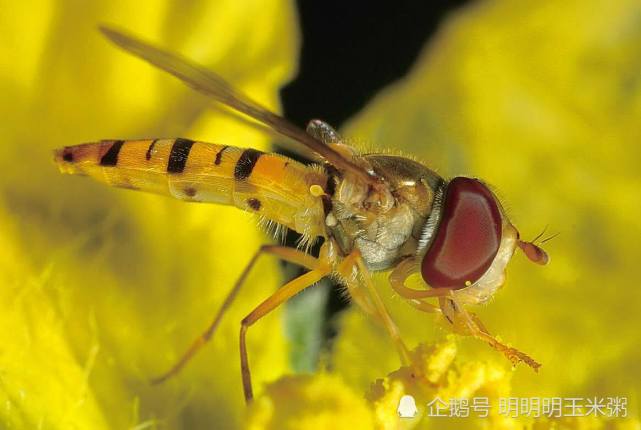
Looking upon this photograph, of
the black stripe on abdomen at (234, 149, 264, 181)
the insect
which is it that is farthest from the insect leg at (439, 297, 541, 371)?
the black stripe on abdomen at (234, 149, 264, 181)

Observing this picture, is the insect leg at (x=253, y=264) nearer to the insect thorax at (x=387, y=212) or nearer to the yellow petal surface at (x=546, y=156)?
the insect thorax at (x=387, y=212)

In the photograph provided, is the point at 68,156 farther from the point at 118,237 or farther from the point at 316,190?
the point at 316,190

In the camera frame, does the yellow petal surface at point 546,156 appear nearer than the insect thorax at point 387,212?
No

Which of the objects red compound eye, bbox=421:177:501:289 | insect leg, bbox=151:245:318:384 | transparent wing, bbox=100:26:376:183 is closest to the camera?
transparent wing, bbox=100:26:376:183

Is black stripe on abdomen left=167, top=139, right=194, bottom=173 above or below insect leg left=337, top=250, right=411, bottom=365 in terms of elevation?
above

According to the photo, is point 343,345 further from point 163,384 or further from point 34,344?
point 34,344

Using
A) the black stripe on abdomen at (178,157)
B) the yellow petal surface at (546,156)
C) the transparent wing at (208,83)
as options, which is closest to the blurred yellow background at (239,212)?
the yellow petal surface at (546,156)

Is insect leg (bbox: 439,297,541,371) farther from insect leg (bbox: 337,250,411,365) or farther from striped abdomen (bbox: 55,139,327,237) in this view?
striped abdomen (bbox: 55,139,327,237)

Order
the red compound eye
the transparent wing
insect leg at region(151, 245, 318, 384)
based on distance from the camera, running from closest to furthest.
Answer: the transparent wing < the red compound eye < insect leg at region(151, 245, 318, 384)

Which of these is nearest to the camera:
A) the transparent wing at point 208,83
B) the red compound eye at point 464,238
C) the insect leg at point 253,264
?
the transparent wing at point 208,83
